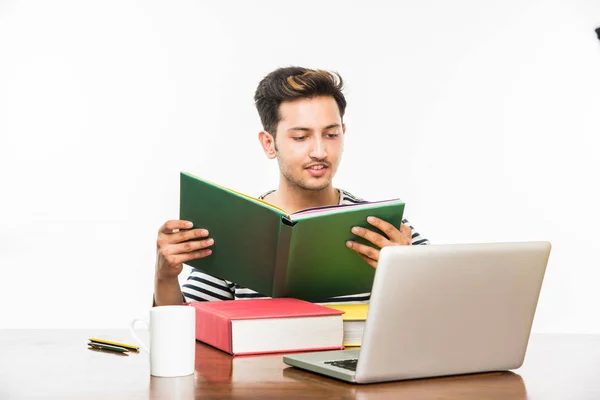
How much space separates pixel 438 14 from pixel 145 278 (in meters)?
1.72

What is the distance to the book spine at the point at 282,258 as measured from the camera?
1.50 metres

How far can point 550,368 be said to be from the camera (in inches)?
47.3

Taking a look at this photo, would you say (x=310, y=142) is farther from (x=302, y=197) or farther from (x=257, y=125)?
(x=257, y=125)

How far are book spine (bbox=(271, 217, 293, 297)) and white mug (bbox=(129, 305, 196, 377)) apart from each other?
0.42 metres

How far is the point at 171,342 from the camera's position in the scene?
1.08 m

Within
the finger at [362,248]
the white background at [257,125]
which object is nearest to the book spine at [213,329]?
the finger at [362,248]

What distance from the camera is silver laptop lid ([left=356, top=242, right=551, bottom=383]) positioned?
99 cm

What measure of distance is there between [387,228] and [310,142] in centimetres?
62

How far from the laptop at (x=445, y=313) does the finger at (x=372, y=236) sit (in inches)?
16.9

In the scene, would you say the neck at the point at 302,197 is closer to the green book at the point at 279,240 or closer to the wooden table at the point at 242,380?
the green book at the point at 279,240

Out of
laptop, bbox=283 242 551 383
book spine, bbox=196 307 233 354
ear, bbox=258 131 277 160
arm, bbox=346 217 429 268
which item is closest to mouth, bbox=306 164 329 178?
ear, bbox=258 131 277 160

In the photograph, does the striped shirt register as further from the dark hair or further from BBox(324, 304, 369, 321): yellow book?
BBox(324, 304, 369, 321): yellow book

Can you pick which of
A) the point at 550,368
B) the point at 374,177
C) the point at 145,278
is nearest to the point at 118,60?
the point at 145,278

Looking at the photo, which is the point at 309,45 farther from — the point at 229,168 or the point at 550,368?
the point at 550,368
